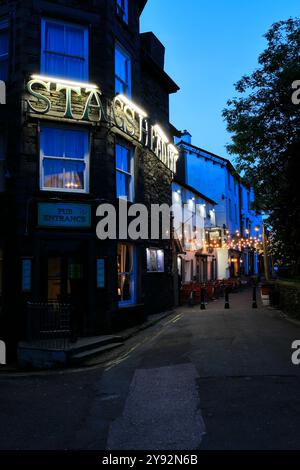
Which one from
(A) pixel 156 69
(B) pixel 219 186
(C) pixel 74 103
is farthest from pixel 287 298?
(B) pixel 219 186

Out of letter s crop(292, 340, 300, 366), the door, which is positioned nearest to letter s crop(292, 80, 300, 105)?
letter s crop(292, 340, 300, 366)

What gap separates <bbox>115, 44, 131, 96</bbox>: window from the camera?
49.0 feet

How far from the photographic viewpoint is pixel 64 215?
1244cm

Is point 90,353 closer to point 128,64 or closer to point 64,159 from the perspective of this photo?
point 64,159

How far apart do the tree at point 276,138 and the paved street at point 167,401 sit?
16.4ft

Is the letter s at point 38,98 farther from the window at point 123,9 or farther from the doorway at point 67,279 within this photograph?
the window at point 123,9

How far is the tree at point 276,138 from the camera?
1405 cm

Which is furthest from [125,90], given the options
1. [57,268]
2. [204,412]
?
[204,412]

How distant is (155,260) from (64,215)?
729 cm

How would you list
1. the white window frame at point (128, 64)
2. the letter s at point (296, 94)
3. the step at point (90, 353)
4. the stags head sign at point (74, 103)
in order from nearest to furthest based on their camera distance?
the step at point (90, 353) < the stags head sign at point (74, 103) < the letter s at point (296, 94) < the white window frame at point (128, 64)

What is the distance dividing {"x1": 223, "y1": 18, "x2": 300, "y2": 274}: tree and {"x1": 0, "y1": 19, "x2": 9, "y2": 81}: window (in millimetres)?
8179

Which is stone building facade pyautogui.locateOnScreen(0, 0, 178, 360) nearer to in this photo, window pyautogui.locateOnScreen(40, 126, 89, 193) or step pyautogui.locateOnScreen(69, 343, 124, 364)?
window pyautogui.locateOnScreen(40, 126, 89, 193)

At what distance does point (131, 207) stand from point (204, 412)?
32.1ft

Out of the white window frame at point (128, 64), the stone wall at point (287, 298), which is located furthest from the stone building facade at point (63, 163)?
the stone wall at point (287, 298)
